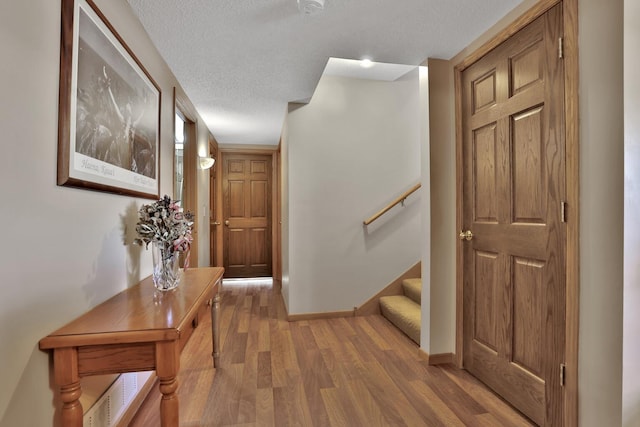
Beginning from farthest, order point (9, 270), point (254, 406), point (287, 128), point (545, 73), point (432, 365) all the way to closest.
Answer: point (287, 128) → point (432, 365) → point (254, 406) → point (545, 73) → point (9, 270)

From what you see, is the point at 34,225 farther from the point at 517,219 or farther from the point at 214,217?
the point at 214,217

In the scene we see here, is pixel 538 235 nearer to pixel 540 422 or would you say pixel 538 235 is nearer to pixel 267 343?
pixel 540 422

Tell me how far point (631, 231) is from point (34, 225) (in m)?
2.02

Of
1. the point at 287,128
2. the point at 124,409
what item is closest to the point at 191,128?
the point at 287,128

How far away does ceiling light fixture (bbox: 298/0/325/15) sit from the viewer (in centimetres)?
151

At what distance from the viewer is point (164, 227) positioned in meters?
1.48

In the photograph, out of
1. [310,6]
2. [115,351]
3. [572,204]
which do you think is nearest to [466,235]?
[572,204]

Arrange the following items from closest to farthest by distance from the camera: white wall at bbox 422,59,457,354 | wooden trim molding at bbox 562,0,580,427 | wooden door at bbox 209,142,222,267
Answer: wooden trim molding at bbox 562,0,580,427 < white wall at bbox 422,59,457,354 < wooden door at bbox 209,142,222,267

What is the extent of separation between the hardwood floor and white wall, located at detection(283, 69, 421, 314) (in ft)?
1.72

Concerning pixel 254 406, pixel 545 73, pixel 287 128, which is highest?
pixel 287 128

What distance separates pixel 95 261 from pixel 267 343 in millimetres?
1594

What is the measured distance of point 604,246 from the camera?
1228mm

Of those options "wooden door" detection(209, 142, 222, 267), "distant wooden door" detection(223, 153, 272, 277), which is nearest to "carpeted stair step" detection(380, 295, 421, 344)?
"distant wooden door" detection(223, 153, 272, 277)

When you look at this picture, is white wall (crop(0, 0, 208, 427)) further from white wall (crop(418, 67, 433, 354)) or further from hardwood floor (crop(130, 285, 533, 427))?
white wall (crop(418, 67, 433, 354))
